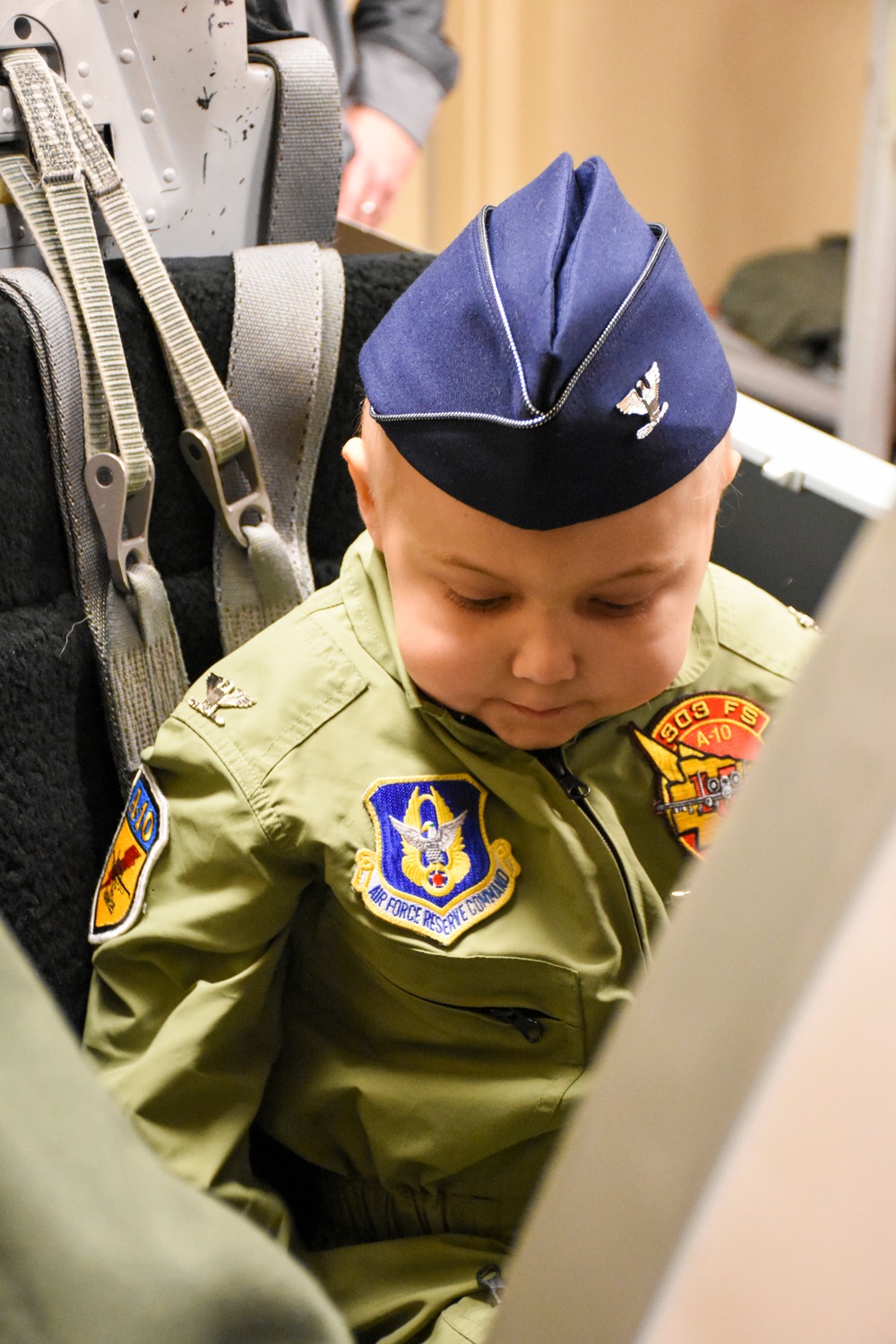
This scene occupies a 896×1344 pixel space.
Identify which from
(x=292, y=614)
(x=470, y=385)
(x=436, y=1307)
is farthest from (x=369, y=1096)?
(x=470, y=385)

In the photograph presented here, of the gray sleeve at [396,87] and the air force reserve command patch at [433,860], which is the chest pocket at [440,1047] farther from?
the gray sleeve at [396,87]

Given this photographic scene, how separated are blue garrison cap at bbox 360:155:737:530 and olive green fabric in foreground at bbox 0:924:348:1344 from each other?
1.03ft

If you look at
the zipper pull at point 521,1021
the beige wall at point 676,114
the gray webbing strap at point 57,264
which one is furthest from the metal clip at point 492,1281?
the beige wall at point 676,114

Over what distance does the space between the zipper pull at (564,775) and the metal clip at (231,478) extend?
214 mm

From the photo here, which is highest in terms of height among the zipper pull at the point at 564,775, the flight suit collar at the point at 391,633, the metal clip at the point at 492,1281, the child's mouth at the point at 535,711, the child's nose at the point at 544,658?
the child's nose at the point at 544,658

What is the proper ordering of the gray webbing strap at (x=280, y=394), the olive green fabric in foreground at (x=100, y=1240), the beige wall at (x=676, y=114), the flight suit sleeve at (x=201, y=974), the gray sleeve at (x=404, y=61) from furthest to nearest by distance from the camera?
the beige wall at (x=676, y=114), the gray sleeve at (x=404, y=61), the gray webbing strap at (x=280, y=394), the flight suit sleeve at (x=201, y=974), the olive green fabric in foreground at (x=100, y=1240)

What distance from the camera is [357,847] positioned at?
642 mm

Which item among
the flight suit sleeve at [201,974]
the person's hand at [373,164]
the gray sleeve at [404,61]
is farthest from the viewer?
the gray sleeve at [404,61]

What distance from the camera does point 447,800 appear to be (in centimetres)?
66

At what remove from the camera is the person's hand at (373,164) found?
120 centimetres

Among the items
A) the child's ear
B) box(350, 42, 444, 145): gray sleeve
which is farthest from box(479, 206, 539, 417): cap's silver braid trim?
box(350, 42, 444, 145): gray sleeve

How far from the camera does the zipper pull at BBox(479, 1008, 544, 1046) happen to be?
2.16ft

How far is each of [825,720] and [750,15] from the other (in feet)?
8.72

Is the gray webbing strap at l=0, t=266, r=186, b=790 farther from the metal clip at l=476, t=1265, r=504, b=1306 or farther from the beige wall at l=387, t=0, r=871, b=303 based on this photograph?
the beige wall at l=387, t=0, r=871, b=303
